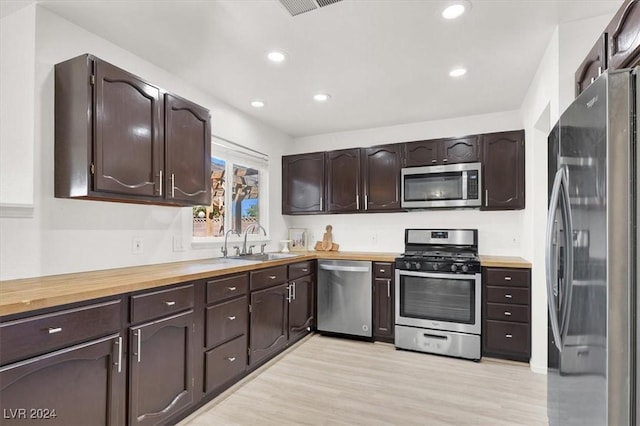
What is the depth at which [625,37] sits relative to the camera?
4.58 ft

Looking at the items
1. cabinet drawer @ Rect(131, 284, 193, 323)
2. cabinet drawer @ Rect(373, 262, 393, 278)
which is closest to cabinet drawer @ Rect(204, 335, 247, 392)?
cabinet drawer @ Rect(131, 284, 193, 323)

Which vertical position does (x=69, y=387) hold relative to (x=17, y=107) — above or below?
below

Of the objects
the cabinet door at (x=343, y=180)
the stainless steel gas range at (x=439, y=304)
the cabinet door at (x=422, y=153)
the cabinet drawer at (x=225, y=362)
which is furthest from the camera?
the cabinet door at (x=343, y=180)

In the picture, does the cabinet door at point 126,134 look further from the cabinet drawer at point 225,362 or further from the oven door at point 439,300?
the oven door at point 439,300

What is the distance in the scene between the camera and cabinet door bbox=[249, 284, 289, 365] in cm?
281

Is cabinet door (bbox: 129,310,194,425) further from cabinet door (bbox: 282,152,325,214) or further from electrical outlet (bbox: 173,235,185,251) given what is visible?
cabinet door (bbox: 282,152,325,214)

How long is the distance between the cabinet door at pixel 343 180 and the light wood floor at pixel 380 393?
5.60 feet

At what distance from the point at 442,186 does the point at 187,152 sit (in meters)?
2.60

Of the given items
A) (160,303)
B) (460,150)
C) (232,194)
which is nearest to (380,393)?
(160,303)

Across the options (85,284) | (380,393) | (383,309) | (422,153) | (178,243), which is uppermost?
(422,153)

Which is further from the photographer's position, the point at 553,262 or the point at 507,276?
the point at 507,276

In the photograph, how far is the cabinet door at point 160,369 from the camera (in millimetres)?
1811

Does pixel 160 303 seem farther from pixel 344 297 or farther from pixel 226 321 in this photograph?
pixel 344 297

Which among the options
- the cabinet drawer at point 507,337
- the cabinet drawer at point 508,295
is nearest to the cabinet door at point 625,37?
the cabinet drawer at point 508,295
